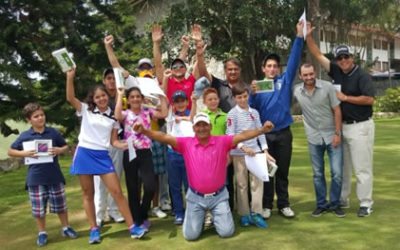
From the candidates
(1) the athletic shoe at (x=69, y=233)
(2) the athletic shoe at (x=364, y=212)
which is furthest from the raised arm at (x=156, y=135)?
Answer: (2) the athletic shoe at (x=364, y=212)

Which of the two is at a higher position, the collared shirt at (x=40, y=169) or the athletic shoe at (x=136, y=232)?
the collared shirt at (x=40, y=169)

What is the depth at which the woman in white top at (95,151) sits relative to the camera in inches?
182

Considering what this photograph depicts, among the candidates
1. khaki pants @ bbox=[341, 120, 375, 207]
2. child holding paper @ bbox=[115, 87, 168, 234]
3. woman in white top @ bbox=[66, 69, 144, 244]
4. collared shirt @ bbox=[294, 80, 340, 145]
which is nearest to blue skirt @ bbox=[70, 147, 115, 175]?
woman in white top @ bbox=[66, 69, 144, 244]

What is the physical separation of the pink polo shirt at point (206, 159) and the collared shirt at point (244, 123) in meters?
0.26

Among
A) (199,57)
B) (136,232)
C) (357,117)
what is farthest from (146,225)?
(357,117)

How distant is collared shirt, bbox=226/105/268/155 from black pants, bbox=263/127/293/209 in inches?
8.0

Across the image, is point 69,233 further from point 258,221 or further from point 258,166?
point 258,166

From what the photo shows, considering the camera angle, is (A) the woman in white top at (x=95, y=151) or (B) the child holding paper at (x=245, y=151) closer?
(A) the woman in white top at (x=95, y=151)

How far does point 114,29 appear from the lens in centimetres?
1273

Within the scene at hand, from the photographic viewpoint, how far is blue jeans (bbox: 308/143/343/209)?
5.21 metres

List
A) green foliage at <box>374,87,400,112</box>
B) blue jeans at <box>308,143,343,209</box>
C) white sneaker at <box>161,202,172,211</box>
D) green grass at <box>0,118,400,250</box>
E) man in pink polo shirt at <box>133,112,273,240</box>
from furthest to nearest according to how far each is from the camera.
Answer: green foliage at <box>374,87,400,112</box> < white sneaker at <box>161,202,172,211</box> < blue jeans at <box>308,143,343,209</box> < man in pink polo shirt at <box>133,112,273,240</box> < green grass at <box>0,118,400,250</box>

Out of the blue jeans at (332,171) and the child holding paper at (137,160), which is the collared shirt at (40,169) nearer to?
the child holding paper at (137,160)

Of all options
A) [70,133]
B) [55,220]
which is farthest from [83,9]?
[55,220]

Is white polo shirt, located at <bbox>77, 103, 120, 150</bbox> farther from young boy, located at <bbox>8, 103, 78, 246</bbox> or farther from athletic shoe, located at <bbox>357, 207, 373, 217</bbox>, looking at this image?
athletic shoe, located at <bbox>357, 207, 373, 217</bbox>
